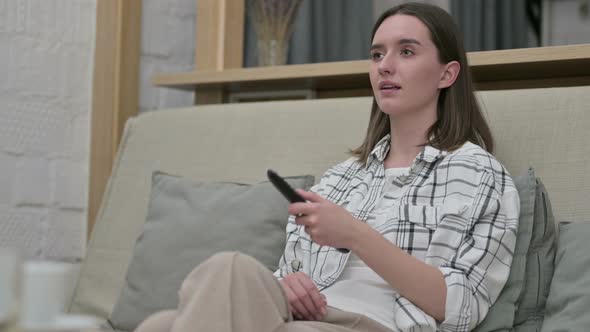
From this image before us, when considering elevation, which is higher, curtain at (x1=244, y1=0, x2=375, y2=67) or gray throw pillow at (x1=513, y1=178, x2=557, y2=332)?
curtain at (x1=244, y1=0, x2=375, y2=67)

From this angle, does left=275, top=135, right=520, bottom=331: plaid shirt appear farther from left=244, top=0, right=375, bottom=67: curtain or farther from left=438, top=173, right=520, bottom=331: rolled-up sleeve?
left=244, top=0, right=375, bottom=67: curtain

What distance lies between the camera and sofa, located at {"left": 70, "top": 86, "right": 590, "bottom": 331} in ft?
5.41

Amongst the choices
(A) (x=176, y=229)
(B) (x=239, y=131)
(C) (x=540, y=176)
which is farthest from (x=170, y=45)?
(C) (x=540, y=176)

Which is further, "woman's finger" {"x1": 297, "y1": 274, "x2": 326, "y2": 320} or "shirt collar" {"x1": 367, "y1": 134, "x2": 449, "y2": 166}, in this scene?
"shirt collar" {"x1": 367, "y1": 134, "x2": 449, "y2": 166}

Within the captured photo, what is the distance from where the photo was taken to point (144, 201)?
234cm

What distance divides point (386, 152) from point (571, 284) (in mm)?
481

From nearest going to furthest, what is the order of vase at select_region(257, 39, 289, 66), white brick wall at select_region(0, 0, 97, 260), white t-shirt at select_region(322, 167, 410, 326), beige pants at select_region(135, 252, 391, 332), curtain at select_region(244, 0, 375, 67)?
beige pants at select_region(135, 252, 391, 332) < white t-shirt at select_region(322, 167, 410, 326) < white brick wall at select_region(0, 0, 97, 260) < vase at select_region(257, 39, 289, 66) < curtain at select_region(244, 0, 375, 67)

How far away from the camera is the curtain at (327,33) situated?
3.05 meters

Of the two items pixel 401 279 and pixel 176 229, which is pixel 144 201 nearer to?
pixel 176 229

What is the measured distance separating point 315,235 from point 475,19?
2.79 metres

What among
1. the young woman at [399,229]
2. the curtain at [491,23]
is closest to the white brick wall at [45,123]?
the young woman at [399,229]

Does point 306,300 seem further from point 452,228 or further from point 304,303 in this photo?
point 452,228

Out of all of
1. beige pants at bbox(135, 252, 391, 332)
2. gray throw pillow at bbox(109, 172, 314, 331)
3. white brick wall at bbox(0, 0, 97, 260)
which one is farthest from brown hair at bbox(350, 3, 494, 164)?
white brick wall at bbox(0, 0, 97, 260)

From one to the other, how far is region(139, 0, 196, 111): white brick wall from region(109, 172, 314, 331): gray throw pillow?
2.48ft
